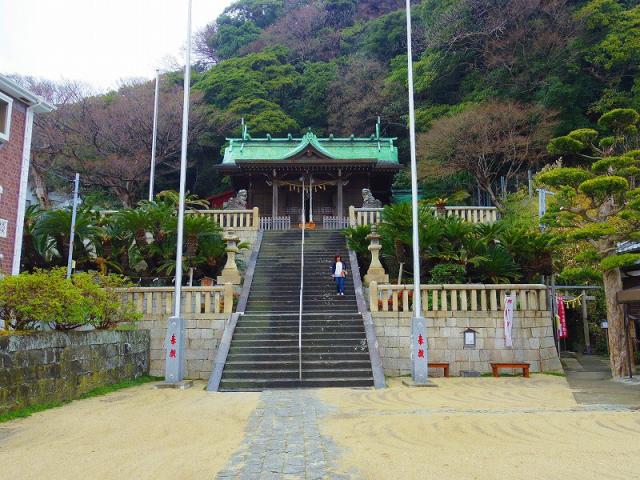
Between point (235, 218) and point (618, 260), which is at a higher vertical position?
point (235, 218)

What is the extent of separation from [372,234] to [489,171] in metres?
13.7

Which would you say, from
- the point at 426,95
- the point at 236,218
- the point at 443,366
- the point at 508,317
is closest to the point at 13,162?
the point at 236,218

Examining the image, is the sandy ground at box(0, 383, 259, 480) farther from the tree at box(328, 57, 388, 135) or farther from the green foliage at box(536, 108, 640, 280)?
the tree at box(328, 57, 388, 135)

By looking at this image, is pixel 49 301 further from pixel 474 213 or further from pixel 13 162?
pixel 474 213

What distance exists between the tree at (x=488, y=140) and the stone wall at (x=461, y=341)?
13.5 m

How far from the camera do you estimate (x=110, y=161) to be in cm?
3095

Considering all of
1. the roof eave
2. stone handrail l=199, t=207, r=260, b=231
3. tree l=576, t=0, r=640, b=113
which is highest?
tree l=576, t=0, r=640, b=113

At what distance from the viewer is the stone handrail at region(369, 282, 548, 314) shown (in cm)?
1341

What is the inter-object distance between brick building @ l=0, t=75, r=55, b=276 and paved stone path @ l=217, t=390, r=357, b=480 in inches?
317

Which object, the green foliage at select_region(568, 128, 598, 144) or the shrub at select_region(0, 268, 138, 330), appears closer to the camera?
the shrub at select_region(0, 268, 138, 330)

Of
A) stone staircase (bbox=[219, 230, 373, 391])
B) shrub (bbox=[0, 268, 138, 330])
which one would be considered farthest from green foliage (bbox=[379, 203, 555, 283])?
shrub (bbox=[0, 268, 138, 330])

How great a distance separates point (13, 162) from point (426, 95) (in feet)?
93.2

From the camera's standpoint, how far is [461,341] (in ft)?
43.5

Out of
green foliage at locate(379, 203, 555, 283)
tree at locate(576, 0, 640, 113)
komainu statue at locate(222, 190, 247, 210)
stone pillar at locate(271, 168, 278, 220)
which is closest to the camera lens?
green foliage at locate(379, 203, 555, 283)
